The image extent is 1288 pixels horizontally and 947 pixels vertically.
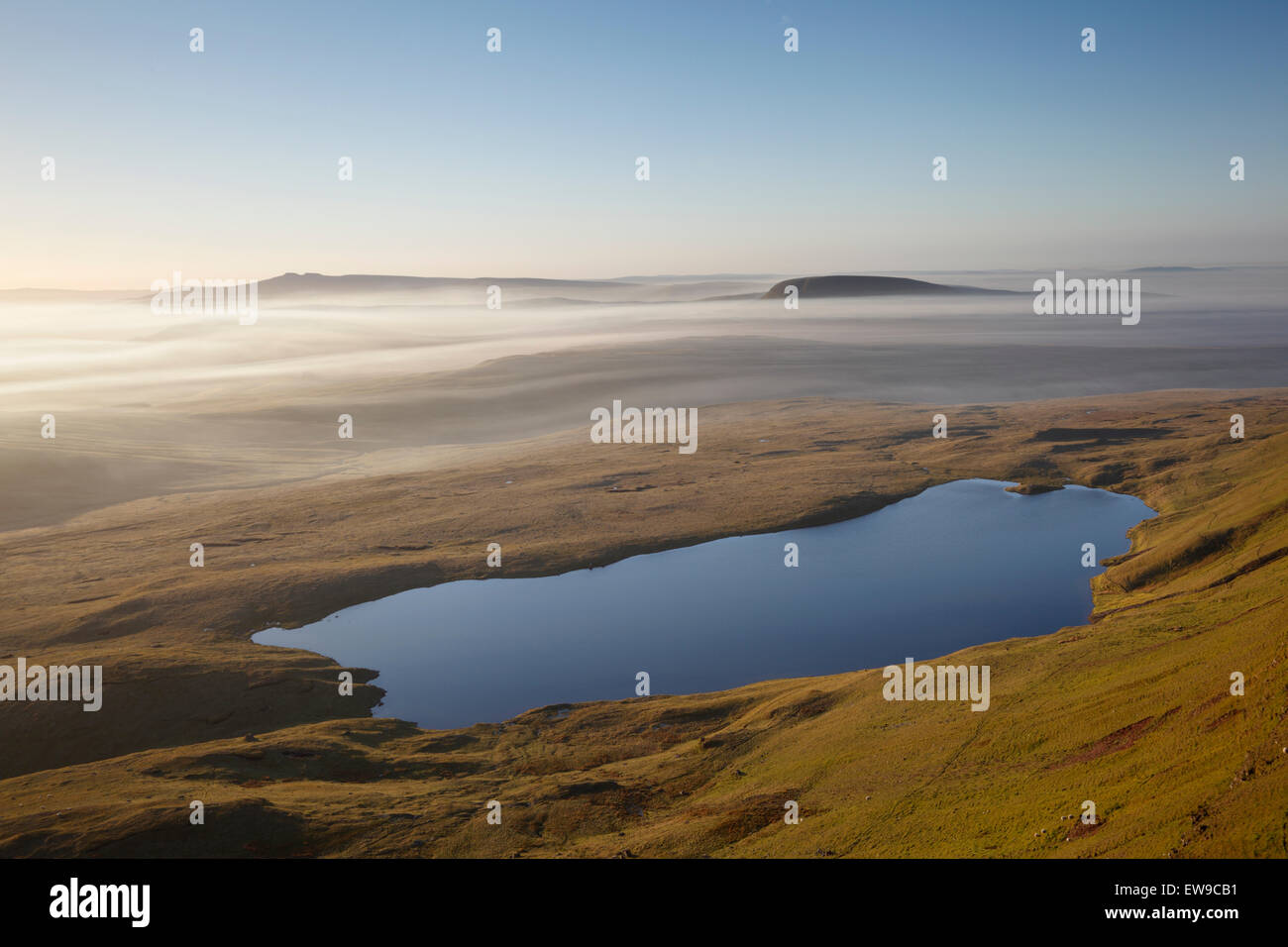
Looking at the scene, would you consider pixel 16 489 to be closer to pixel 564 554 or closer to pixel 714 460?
pixel 564 554

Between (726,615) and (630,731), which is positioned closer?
(630,731)

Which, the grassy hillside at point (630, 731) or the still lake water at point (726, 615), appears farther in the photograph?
the still lake water at point (726, 615)

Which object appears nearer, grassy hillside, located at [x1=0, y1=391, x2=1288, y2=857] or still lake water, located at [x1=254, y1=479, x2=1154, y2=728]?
grassy hillside, located at [x1=0, y1=391, x2=1288, y2=857]
